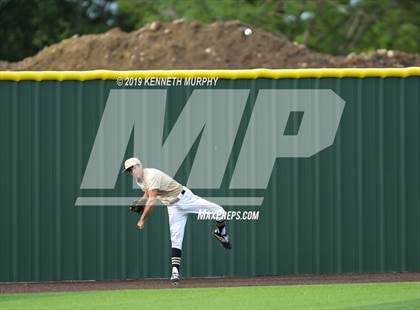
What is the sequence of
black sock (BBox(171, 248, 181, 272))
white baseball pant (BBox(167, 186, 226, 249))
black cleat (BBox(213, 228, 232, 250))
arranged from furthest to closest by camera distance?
black cleat (BBox(213, 228, 232, 250)) → white baseball pant (BBox(167, 186, 226, 249)) → black sock (BBox(171, 248, 181, 272))

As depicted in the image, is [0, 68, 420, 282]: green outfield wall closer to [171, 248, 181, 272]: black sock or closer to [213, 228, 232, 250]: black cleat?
[213, 228, 232, 250]: black cleat

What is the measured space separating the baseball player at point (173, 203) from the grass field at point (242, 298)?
2.87ft

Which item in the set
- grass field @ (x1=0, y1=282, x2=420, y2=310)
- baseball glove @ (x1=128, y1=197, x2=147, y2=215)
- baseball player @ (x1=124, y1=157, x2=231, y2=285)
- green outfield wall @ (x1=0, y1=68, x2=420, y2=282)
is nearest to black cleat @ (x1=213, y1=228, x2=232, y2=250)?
baseball player @ (x1=124, y1=157, x2=231, y2=285)

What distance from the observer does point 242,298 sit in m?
13.3

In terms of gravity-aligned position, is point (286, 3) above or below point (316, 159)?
below

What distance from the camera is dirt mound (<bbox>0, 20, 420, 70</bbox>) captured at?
2372cm

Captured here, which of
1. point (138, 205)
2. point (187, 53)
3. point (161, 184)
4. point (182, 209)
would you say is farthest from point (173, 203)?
point (187, 53)

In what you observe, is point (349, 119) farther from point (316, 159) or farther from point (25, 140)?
point (25, 140)

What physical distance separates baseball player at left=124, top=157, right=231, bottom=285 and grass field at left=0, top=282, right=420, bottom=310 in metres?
0.87

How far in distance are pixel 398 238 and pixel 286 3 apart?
2530cm

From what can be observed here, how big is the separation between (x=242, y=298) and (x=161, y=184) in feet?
7.97

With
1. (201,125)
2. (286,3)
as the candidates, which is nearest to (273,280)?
(201,125)

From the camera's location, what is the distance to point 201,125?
15.8m

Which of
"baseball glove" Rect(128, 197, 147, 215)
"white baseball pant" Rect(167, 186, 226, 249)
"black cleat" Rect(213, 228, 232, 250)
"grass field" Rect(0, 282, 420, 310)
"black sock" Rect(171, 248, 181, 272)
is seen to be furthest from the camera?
"black cleat" Rect(213, 228, 232, 250)
